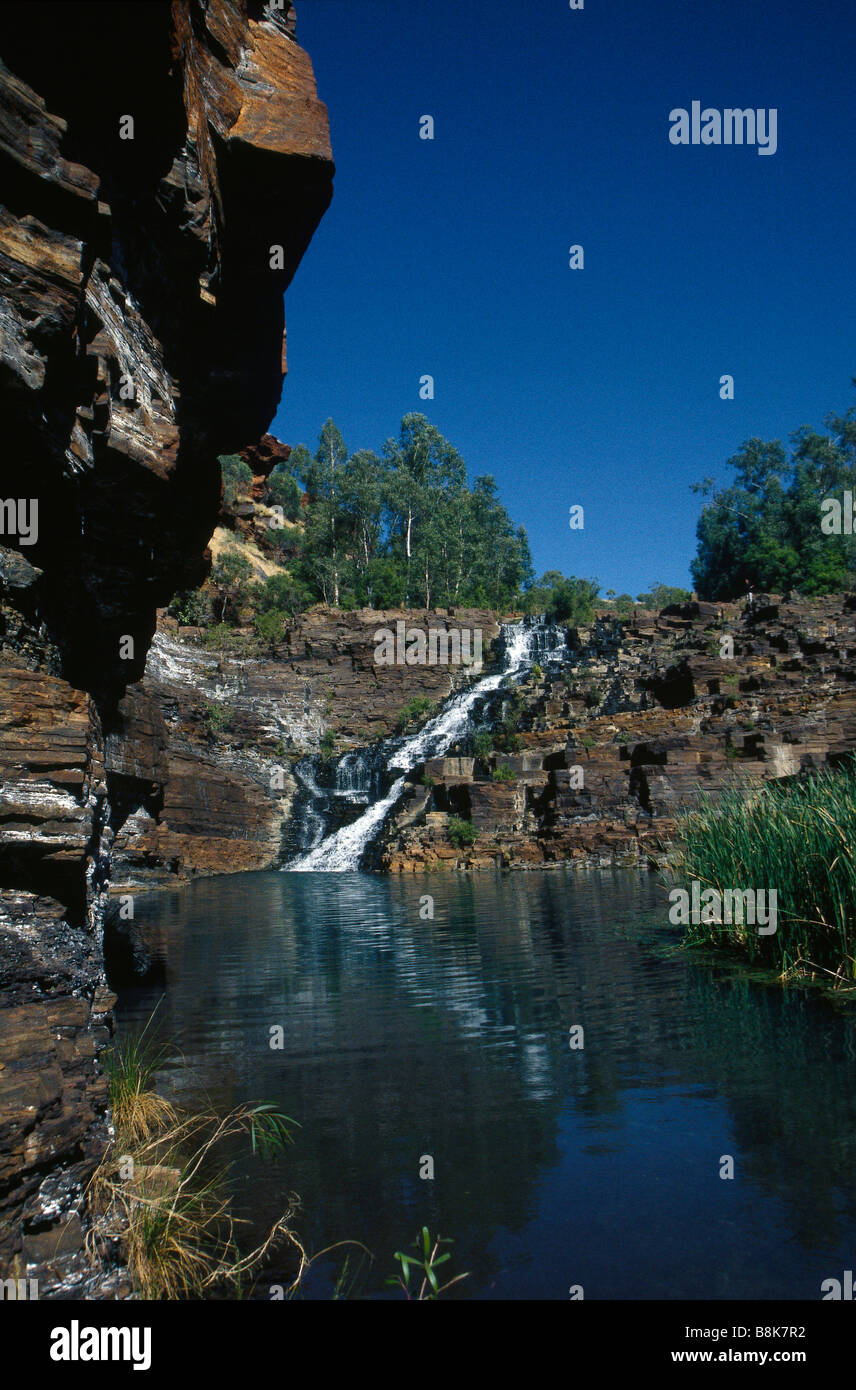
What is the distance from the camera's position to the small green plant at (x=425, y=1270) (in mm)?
4211

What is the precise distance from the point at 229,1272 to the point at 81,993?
222 centimetres

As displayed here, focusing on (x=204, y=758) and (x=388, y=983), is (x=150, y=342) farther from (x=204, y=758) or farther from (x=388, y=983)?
(x=204, y=758)

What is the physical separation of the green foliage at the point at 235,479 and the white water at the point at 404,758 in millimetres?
38271

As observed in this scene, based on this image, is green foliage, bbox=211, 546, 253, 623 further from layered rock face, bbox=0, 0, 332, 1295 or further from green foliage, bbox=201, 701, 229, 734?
layered rock face, bbox=0, 0, 332, 1295

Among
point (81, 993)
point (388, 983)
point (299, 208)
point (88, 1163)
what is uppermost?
point (299, 208)

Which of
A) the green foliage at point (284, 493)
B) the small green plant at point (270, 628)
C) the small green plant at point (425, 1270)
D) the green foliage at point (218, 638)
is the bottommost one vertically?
the small green plant at point (425, 1270)

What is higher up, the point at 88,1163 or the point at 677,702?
the point at 677,702

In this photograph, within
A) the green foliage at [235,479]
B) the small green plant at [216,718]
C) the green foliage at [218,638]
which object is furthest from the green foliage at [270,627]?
the green foliage at [235,479]

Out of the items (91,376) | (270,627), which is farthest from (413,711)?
(91,376)

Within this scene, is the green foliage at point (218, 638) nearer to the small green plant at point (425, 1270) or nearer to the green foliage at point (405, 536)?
the green foliage at point (405, 536)

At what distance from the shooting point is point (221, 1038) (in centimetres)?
950

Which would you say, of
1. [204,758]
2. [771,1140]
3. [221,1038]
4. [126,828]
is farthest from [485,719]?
[771,1140]

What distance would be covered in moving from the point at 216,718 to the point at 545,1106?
1676 inches

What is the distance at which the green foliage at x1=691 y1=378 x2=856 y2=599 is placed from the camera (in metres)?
75.2
